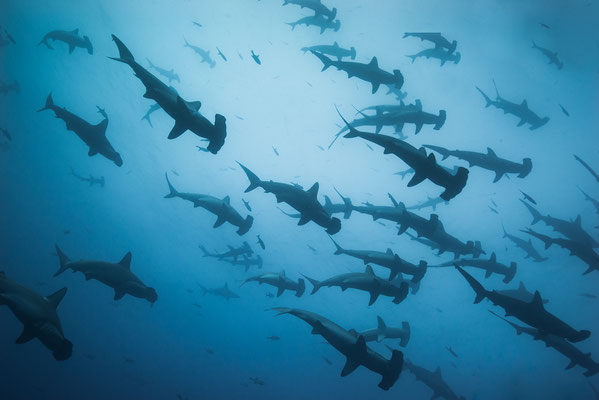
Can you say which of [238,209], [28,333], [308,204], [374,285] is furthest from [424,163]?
[238,209]

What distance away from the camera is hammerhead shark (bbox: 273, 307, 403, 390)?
5.78 metres

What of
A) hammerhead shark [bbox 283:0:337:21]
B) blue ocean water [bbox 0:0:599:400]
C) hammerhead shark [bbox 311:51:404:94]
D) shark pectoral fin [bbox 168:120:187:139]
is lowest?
blue ocean water [bbox 0:0:599:400]

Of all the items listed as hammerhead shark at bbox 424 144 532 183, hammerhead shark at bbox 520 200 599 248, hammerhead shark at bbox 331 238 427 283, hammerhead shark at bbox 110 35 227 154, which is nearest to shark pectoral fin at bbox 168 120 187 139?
hammerhead shark at bbox 110 35 227 154

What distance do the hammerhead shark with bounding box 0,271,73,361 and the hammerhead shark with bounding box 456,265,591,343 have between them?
680cm

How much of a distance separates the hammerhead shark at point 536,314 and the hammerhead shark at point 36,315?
22.3ft

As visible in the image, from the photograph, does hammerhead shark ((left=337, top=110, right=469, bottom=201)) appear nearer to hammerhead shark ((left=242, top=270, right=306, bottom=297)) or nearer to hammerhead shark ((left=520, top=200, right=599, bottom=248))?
hammerhead shark ((left=242, top=270, right=306, bottom=297))

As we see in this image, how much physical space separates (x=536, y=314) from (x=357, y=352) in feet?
11.2

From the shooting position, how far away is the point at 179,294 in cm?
5956

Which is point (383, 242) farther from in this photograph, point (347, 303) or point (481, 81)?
point (481, 81)

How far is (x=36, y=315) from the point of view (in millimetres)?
4969

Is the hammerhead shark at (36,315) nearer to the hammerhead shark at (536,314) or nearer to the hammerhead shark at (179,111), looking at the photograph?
the hammerhead shark at (179,111)

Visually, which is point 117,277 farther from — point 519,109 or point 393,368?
point 519,109

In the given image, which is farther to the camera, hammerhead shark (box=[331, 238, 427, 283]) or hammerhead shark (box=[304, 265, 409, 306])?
hammerhead shark (box=[331, 238, 427, 283])

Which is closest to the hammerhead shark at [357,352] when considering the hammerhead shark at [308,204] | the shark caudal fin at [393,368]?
the shark caudal fin at [393,368]
